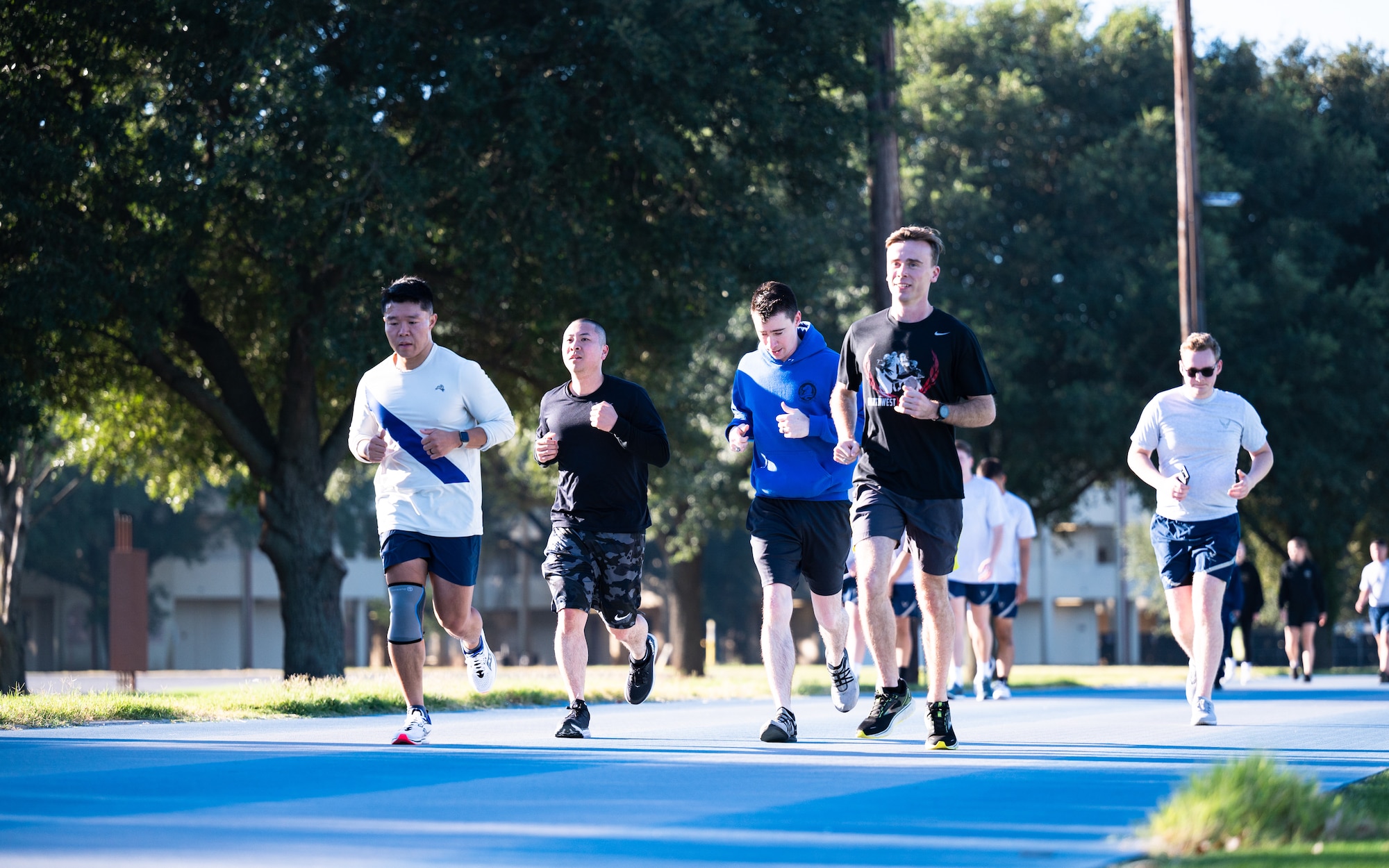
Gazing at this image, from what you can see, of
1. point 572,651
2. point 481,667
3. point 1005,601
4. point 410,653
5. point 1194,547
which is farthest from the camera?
point 1005,601

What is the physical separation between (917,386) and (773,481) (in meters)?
1.03

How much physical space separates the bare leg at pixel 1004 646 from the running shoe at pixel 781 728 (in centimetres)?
737

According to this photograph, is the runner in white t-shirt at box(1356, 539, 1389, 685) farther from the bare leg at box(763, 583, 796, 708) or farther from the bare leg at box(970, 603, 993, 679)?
the bare leg at box(763, 583, 796, 708)

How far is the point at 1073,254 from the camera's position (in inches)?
1206

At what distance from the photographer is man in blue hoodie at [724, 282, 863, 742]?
8266 millimetres

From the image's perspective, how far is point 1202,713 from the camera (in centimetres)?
973

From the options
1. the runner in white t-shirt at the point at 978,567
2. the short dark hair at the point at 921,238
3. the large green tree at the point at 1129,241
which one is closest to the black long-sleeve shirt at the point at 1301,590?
the large green tree at the point at 1129,241

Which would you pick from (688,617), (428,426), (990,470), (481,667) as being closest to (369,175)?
(990,470)

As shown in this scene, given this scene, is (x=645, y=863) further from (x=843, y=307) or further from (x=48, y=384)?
(x=843, y=307)

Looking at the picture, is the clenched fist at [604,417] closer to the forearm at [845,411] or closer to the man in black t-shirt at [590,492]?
the man in black t-shirt at [590,492]

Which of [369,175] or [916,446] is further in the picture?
[369,175]

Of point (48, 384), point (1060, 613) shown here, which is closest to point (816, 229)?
point (48, 384)

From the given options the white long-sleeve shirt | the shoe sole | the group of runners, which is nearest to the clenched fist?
the group of runners

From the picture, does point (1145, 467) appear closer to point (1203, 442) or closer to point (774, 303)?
point (1203, 442)
